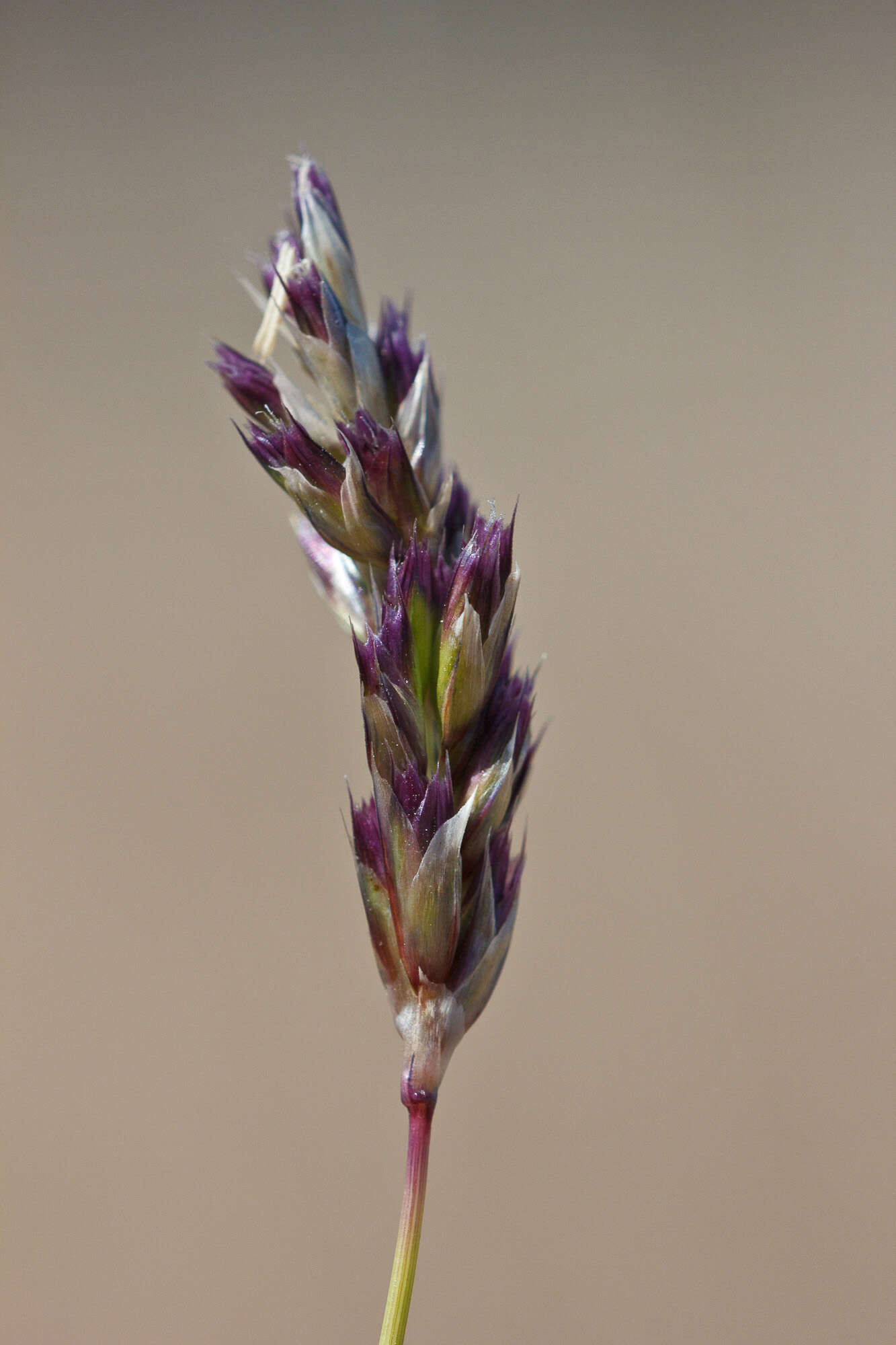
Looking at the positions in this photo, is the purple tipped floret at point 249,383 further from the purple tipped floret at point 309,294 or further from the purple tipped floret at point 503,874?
the purple tipped floret at point 503,874

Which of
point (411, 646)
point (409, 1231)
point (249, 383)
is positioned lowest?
point (409, 1231)

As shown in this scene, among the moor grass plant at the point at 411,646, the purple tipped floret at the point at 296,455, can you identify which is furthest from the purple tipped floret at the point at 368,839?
the purple tipped floret at the point at 296,455

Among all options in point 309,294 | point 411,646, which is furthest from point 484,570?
point 309,294

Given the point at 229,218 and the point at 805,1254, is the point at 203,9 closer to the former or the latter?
the point at 229,218

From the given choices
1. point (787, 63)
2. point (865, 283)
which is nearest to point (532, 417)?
point (865, 283)

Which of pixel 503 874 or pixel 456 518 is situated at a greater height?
pixel 456 518

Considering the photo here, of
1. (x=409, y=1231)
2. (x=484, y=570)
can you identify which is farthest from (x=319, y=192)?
(x=409, y=1231)

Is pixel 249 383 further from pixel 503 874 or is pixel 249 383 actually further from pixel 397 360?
pixel 503 874

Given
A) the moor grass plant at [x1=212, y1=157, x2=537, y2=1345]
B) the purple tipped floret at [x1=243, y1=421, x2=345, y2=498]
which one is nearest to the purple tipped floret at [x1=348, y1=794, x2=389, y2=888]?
the moor grass plant at [x1=212, y1=157, x2=537, y2=1345]

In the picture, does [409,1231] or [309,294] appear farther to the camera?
[309,294]
